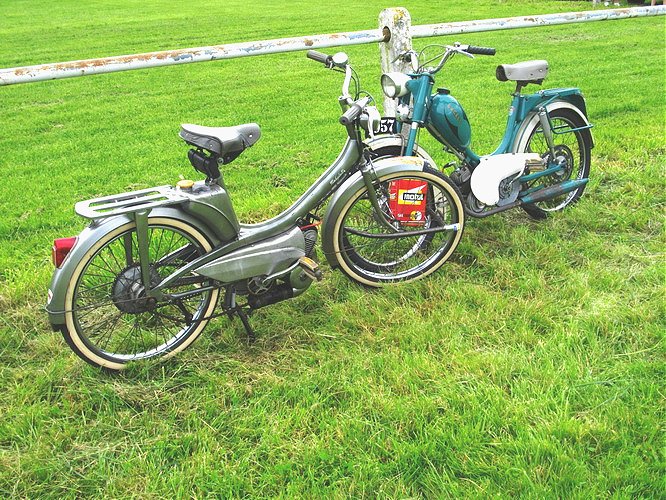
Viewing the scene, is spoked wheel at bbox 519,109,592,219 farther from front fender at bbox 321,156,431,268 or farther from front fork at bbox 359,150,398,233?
front fork at bbox 359,150,398,233

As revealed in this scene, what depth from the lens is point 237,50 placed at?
3.84m

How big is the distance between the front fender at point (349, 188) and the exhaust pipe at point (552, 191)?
1.01m

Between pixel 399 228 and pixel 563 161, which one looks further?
pixel 563 161

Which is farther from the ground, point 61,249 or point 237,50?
point 237,50

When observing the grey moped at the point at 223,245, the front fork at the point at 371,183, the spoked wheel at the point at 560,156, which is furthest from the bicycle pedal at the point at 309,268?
the spoked wheel at the point at 560,156

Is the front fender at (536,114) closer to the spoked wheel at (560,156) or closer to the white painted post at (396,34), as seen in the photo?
the spoked wheel at (560,156)

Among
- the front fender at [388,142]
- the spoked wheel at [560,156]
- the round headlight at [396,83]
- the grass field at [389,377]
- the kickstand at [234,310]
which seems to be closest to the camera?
the grass field at [389,377]

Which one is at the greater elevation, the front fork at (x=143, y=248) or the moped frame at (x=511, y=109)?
→ the moped frame at (x=511, y=109)

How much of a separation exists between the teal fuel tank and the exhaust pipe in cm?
66

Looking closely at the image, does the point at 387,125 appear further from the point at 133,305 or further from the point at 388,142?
the point at 133,305

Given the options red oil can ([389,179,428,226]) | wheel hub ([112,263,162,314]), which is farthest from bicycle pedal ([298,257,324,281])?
wheel hub ([112,263,162,314])

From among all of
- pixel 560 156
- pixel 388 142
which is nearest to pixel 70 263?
pixel 388 142

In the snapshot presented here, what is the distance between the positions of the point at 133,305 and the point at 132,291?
0.07m

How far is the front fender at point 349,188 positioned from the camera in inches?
133
